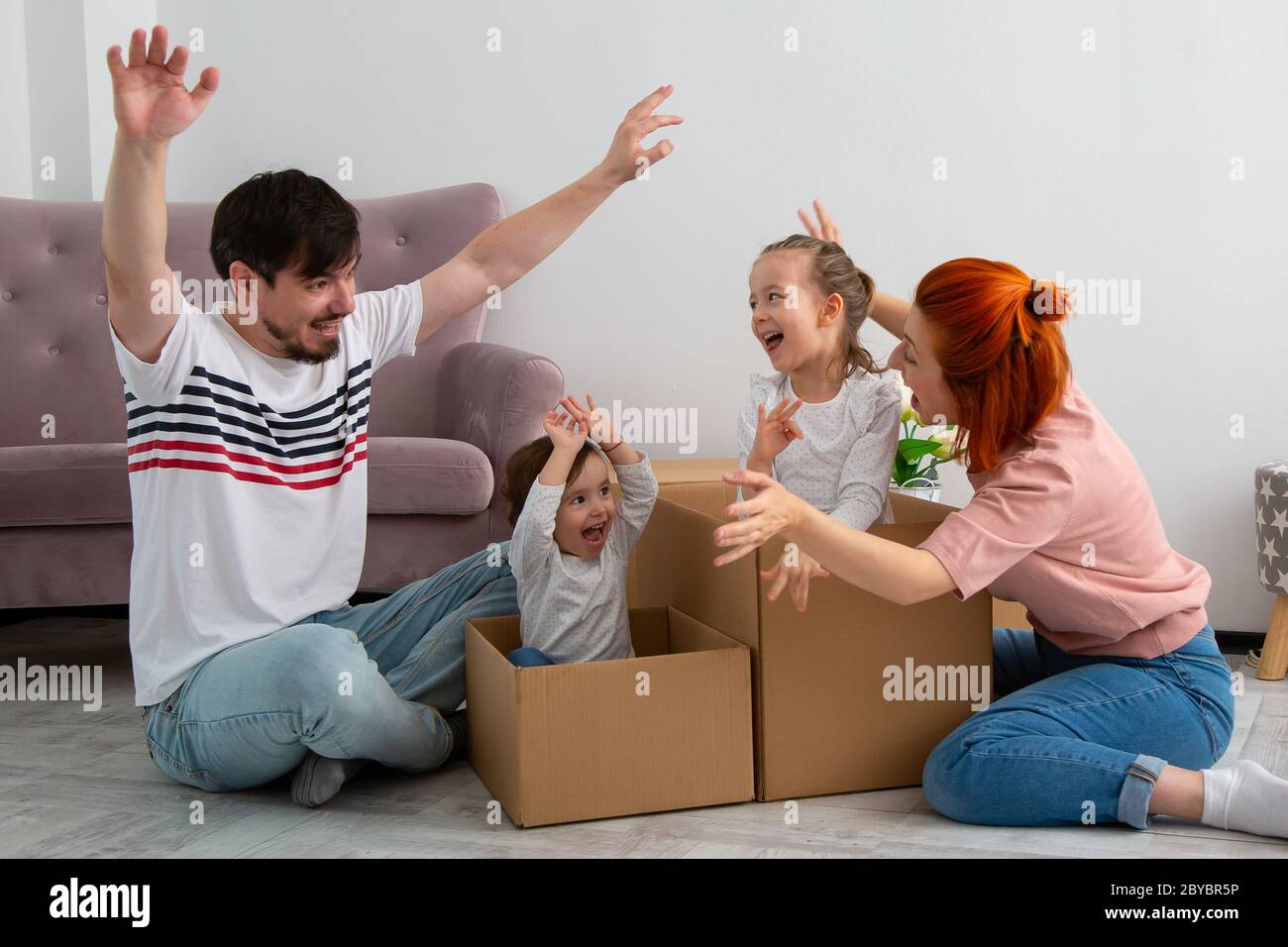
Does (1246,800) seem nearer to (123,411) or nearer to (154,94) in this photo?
(154,94)

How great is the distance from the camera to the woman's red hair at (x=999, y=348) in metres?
1.47

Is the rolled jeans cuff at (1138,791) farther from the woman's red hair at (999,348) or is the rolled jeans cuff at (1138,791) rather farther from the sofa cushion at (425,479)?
the sofa cushion at (425,479)

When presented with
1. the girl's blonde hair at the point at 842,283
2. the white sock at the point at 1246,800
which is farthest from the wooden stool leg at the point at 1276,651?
the girl's blonde hair at the point at 842,283

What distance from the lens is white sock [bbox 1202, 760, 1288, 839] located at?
1387mm

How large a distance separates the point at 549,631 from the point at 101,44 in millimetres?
2094

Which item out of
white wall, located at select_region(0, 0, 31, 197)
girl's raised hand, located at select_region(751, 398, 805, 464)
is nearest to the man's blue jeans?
girl's raised hand, located at select_region(751, 398, 805, 464)

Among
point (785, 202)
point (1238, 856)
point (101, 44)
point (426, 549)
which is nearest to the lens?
point (1238, 856)

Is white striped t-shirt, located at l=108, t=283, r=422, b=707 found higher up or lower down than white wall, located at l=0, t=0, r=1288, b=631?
lower down

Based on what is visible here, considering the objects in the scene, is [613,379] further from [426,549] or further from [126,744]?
[126,744]

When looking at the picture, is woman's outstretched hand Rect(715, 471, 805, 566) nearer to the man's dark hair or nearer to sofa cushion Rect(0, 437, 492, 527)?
the man's dark hair

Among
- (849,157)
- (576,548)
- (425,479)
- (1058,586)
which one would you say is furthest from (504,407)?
(1058,586)

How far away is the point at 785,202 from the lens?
2.74 m

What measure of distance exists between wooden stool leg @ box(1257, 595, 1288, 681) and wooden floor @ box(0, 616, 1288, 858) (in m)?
0.44

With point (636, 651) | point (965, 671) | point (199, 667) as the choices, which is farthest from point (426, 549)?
point (965, 671)
